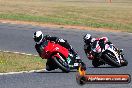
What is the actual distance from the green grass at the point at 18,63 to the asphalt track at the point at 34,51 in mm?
1398

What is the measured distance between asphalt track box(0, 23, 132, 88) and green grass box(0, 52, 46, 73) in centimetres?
140

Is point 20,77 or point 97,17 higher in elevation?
point 20,77

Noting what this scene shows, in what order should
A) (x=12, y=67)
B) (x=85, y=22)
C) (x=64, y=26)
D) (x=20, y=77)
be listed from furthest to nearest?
(x=85, y=22)
(x=64, y=26)
(x=12, y=67)
(x=20, y=77)

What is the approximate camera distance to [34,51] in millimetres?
26938

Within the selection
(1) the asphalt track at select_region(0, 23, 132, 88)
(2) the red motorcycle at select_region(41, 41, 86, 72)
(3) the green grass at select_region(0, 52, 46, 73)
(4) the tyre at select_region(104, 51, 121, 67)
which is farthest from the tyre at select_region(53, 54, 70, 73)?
(3) the green grass at select_region(0, 52, 46, 73)

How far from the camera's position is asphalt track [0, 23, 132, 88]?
53.1ft

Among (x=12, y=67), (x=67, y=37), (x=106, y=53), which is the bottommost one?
(x=67, y=37)

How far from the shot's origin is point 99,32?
127 ft

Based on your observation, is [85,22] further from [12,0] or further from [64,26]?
[12,0]

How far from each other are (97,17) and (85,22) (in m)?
6.80

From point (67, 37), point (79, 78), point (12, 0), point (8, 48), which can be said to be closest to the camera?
point (79, 78)

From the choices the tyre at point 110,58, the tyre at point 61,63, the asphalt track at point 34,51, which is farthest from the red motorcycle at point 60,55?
the asphalt track at point 34,51

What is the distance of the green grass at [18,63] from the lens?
65.2 feet

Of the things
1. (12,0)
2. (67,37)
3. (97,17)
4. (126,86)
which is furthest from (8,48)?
(12,0)
